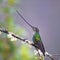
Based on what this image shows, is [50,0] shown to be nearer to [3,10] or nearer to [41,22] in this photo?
[41,22]

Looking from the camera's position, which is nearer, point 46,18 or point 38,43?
point 38,43

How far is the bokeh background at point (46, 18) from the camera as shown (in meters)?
0.97

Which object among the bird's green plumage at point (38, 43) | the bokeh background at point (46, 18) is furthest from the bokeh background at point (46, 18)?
the bird's green plumage at point (38, 43)

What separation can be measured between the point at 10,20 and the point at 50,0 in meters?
0.73

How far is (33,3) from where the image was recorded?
1.03 meters

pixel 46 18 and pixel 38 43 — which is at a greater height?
pixel 46 18

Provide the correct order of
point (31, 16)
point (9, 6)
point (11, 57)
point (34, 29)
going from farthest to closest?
1. point (31, 16)
2. point (34, 29)
3. point (9, 6)
4. point (11, 57)

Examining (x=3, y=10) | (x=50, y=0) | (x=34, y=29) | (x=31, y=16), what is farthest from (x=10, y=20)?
(x=50, y=0)

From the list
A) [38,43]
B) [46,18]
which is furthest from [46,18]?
[38,43]

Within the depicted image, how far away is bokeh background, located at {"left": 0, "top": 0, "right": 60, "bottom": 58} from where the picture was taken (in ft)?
3.20

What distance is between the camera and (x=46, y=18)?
103 centimetres

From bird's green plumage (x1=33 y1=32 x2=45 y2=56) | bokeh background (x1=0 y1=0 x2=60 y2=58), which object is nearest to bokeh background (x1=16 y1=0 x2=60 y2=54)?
bokeh background (x1=0 y1=0 x2=60 y2=58)

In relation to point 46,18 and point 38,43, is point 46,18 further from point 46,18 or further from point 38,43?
point 38,43

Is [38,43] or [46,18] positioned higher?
[46,18]
